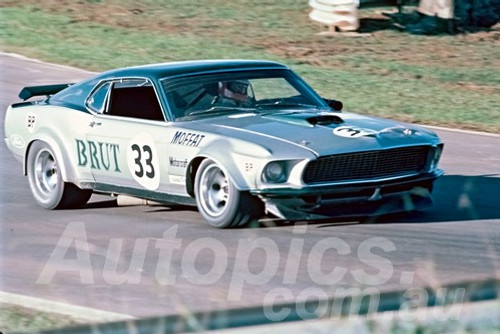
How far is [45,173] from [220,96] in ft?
6.06

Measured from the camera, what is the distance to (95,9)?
2472 cm

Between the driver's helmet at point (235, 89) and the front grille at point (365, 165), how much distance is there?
4.58ft

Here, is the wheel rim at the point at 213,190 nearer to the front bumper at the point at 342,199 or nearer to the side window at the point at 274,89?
the front bumper at the point at 342,199

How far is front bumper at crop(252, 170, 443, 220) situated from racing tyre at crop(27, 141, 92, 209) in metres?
2.28

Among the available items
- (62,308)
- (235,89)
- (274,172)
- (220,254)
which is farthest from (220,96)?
(62,308)

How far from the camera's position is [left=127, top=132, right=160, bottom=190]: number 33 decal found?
9500 millimetres

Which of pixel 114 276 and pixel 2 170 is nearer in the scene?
pixel 114 276

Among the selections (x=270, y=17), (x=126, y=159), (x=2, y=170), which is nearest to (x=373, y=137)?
(x=126, y=159)

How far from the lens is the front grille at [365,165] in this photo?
8.72m

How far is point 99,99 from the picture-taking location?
34.0 ft

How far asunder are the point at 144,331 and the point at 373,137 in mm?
4717

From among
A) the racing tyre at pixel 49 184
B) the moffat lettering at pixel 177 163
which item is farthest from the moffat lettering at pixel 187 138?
the racing tyre at pixel 49 184

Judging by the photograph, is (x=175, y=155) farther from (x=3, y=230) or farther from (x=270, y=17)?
(x=270, y=17)

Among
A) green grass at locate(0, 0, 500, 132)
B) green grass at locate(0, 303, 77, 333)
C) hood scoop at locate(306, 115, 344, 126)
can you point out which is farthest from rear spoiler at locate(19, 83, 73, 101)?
green grass at locate(0, 0, 500, 132)
